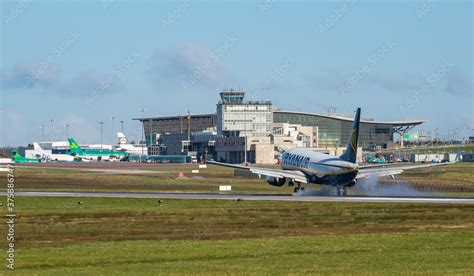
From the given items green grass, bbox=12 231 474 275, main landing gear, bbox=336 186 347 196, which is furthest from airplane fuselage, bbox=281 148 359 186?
green grass, bbox=12 231 474 275

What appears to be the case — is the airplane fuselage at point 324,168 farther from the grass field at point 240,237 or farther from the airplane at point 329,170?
the grass field at point 240,237

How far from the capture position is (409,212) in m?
63.9

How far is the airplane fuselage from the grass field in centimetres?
1145

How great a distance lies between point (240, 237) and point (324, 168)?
36024 millimetres

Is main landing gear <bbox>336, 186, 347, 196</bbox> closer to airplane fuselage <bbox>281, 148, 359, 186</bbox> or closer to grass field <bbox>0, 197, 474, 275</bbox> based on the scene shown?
airplane fuselage <bbox>281, 148, 359, 186</bbox>

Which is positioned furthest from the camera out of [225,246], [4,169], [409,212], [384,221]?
[4,169]

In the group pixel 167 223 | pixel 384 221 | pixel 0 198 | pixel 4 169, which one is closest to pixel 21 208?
pixel 0 198

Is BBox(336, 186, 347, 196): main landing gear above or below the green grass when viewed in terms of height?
above

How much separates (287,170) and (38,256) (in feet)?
188

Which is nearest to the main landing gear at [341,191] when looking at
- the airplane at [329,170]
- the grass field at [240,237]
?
the airplane at [329,170]

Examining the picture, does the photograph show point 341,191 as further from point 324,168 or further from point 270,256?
point 270,256

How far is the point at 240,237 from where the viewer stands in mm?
49375

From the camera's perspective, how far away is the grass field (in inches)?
1491

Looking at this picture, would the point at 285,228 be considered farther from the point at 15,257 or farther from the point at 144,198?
the point at 144,198
